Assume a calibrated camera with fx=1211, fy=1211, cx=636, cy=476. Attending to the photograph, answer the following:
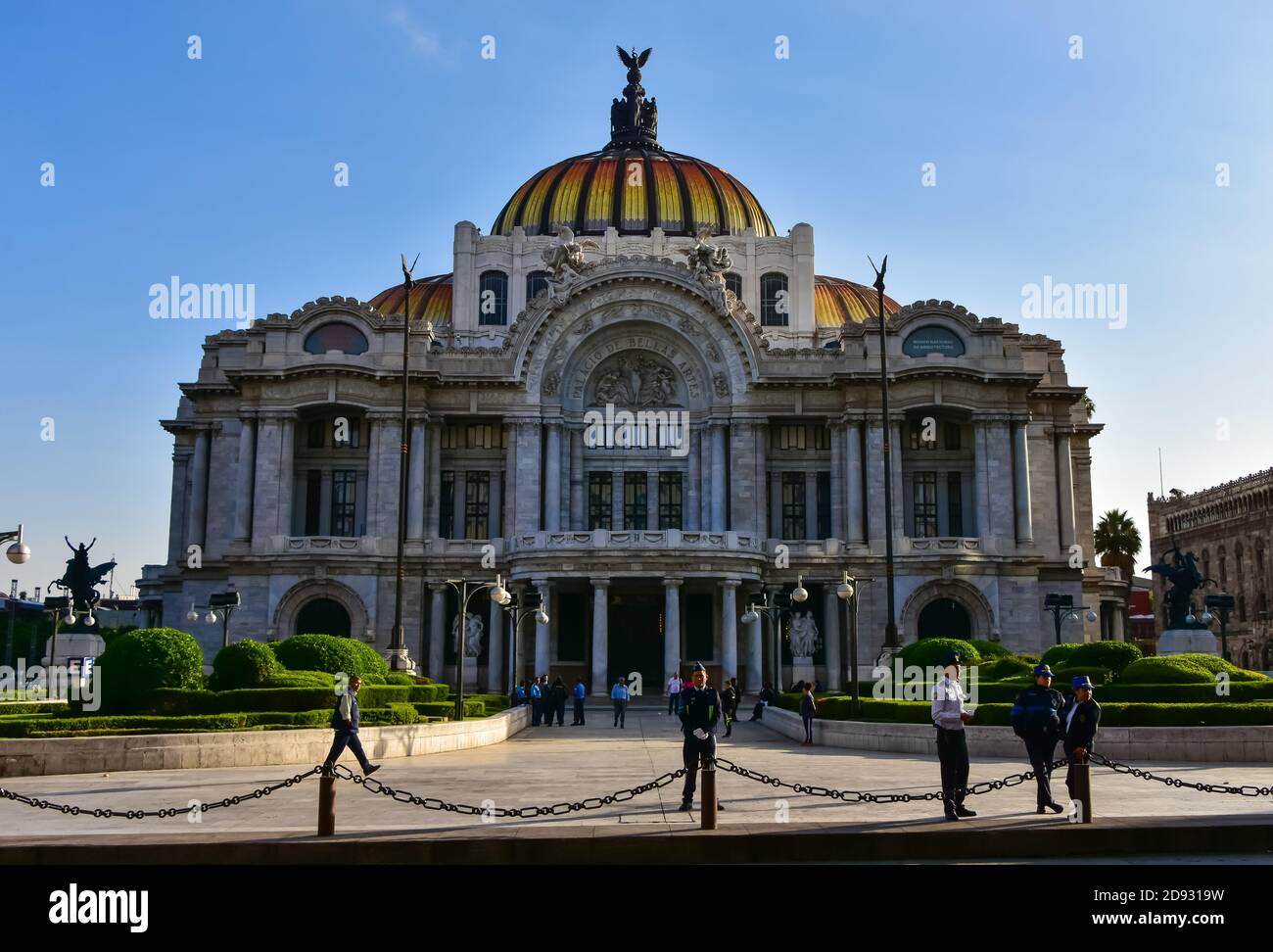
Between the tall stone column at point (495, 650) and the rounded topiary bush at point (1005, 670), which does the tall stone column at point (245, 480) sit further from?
the rounded topiary bush at point (1005, 670)

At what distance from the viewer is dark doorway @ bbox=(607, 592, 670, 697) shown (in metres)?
60.8

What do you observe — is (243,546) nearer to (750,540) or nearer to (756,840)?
(750,540)

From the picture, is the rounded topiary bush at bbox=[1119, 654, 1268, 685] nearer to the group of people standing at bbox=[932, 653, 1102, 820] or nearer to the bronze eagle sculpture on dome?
the group of people standing at bbox=[932, 653, 1102, 820]

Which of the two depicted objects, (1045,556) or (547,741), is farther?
(1045,556)

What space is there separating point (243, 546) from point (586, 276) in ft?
72.3

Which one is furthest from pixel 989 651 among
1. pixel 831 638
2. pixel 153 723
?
pixel 153 723

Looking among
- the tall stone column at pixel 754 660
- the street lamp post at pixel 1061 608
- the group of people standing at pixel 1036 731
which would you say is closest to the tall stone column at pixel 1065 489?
the street lamp post at pixel 1061 608

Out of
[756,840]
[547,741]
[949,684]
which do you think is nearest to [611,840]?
[756,840]

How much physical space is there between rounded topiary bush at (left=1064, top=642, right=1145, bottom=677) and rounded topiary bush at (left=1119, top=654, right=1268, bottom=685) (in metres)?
3.21

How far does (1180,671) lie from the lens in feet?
103

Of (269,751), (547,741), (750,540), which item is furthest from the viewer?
(750,540)

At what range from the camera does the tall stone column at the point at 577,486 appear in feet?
209

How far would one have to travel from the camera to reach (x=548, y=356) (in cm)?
6334

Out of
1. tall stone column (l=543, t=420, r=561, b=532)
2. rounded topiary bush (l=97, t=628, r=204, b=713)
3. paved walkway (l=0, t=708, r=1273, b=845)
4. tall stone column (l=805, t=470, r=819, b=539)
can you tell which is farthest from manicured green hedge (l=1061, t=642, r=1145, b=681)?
tall stone column (l=543, t=420, r=561, b=532)
